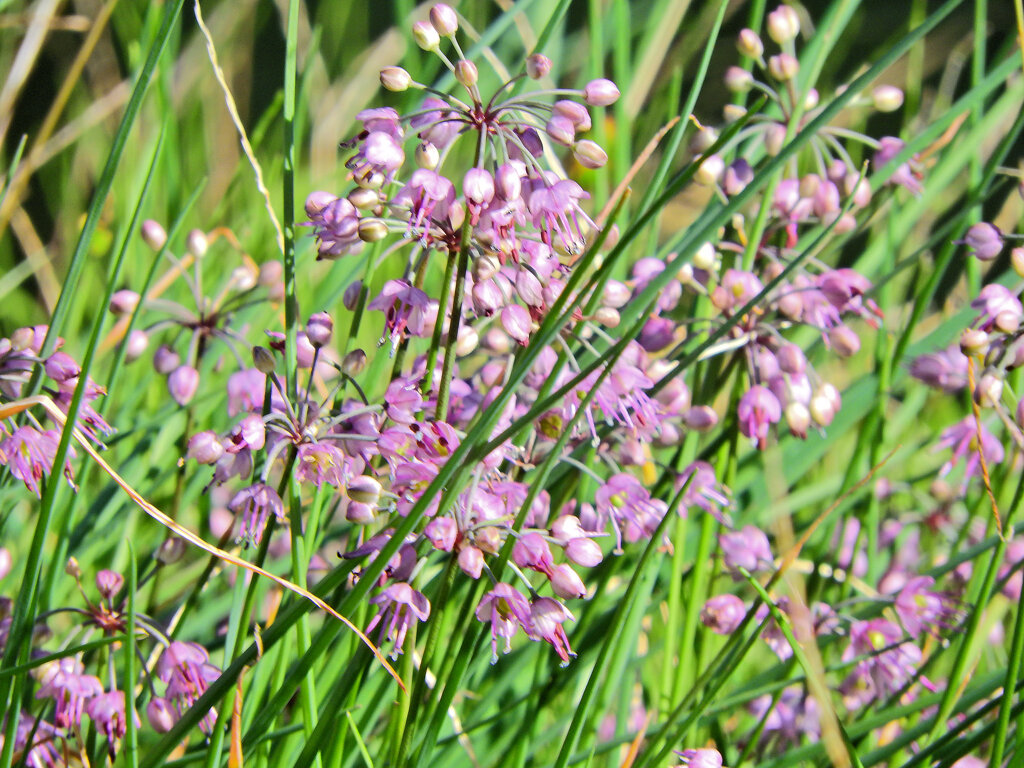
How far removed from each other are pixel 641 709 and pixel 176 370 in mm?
816

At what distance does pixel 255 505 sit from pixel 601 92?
0.46 m

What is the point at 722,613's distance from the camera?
1160 mm

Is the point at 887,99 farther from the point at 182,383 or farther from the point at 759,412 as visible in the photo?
the point at 182,383

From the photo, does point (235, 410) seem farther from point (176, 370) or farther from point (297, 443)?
point (297, 443)

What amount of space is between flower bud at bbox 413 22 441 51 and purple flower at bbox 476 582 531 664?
47cm

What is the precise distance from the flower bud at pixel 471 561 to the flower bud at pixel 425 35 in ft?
1.43

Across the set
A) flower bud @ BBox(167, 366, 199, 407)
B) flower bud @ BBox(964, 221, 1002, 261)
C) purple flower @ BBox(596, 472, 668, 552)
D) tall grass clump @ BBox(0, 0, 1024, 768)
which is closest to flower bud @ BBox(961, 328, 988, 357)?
tall grass clump @ BBox(0, 0, 1024, 768)

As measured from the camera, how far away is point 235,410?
42.4 inches

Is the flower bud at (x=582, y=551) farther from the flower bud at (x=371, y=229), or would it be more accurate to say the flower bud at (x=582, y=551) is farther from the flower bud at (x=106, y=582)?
the flower bud at (x=106, y=582)

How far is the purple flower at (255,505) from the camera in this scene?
84 cm

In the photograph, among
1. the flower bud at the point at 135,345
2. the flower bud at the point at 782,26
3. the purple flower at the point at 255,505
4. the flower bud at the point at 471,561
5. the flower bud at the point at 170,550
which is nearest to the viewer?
the flower bud at the point at 471,561

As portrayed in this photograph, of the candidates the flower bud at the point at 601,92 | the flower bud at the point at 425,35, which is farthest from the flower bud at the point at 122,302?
the flower bud at the point at 601,92

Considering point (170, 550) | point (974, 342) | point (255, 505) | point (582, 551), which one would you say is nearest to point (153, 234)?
point (170, 550)

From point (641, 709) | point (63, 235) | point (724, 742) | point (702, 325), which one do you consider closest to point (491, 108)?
point (702, 325)
